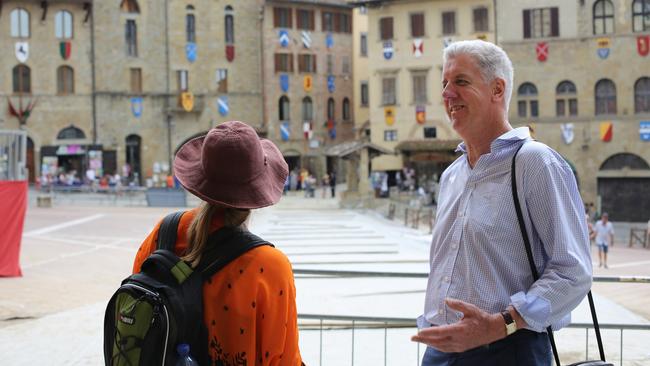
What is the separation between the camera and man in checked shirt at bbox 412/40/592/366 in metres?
2.89

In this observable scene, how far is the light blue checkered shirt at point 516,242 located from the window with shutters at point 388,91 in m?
41.8

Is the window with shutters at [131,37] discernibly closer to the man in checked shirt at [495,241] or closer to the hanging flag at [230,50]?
the hanging flag at [230,50]

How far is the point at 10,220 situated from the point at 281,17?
3728cm

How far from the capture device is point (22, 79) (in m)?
48.2

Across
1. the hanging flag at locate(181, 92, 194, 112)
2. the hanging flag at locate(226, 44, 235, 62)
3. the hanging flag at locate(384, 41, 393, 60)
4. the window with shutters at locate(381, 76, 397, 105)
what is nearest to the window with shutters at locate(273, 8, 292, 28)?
the hanging flag at locate(226, 44, 235, 62)

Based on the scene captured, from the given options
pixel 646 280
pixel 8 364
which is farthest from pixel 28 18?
pixel 646 280

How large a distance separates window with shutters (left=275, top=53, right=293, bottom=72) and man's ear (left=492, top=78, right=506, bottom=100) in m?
48.4

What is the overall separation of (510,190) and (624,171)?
37.5 metres

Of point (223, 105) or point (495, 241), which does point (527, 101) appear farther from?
point (495, 241)

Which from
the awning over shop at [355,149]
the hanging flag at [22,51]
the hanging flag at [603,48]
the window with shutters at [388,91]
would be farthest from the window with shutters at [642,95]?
the hanging flag at [22,51]

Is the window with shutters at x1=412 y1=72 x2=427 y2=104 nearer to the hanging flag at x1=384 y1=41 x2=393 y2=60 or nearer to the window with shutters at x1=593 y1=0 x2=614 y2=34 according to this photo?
the hanging flag at x1=384 y1=41 x2=393 y2=60

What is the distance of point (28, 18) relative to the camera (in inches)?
1895

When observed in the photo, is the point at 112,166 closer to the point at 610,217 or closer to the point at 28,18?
the point at 28,18

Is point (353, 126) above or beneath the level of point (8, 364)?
above
